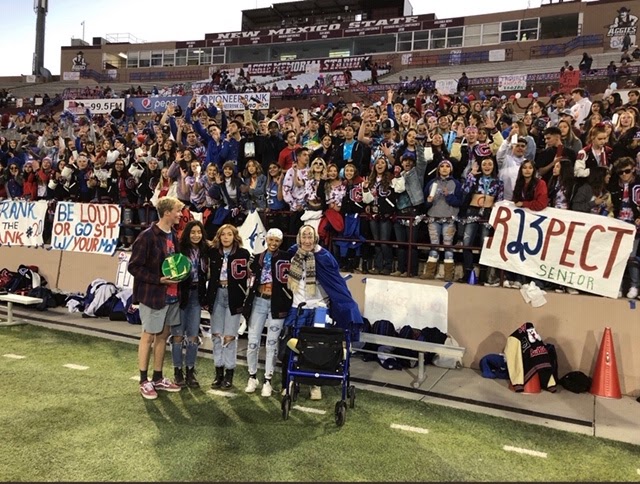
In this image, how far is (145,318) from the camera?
5.65 meters

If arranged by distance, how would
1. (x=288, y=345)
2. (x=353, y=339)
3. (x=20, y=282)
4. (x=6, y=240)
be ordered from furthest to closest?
(x=6, y=240) → (x=20, y=282) → (x=353, y=339) → (x=288, y=345)

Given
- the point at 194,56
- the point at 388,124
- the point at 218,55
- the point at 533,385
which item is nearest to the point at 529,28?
the point at 218,55

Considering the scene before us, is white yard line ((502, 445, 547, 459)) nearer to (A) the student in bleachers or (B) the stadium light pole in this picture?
(A) the student in bleachers

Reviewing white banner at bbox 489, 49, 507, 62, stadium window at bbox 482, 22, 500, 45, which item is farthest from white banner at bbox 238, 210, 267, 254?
stadium window at bbox 482, 22, 500, 45

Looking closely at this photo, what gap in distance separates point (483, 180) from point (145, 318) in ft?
15.9

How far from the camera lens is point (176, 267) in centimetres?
561

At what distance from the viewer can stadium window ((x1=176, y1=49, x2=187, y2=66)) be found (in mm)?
50156

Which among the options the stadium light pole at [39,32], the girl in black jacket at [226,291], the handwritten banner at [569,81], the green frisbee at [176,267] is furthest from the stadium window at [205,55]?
the green frisbee at [176,267]

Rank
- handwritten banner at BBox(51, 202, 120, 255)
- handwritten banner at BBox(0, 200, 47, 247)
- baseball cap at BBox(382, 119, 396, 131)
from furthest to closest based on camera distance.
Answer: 1. handwritten banner at BBox(0, 200, 47, 247)
2. handwritten banner at BBox(51, 202, 120, 255)
3. baseball cap at BBox(382, 119, 396, 131)

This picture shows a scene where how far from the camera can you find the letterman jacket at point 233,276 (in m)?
6.01

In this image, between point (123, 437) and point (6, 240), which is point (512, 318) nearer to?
point (123, 437)

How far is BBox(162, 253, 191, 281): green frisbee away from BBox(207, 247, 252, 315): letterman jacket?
1.39ft

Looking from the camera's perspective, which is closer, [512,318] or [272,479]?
[272,479]

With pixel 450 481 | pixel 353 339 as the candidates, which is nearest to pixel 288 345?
pixel 353 339
